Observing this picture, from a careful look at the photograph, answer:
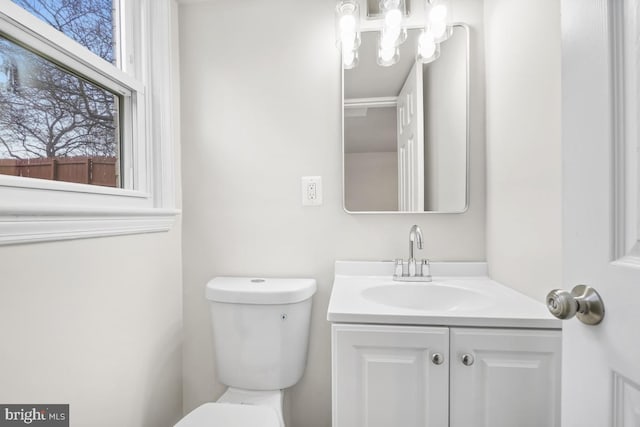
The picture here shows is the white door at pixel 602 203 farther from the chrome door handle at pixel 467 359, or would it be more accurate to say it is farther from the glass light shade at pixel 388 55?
the glass light shade at pixel 388 55

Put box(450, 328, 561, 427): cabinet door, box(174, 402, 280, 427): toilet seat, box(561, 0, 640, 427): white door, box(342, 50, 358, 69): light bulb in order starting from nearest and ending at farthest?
box(561, 0, 640, 427): white door → box(450, 328, 561, 427): cabinet door → box(174, 402, 280, 427): toilet seat → box(342, 50, 358, 69): light bulb

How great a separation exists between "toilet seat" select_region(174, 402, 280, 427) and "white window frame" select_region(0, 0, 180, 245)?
2.09 feet

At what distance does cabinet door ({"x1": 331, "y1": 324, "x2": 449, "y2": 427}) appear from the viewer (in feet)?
2.67

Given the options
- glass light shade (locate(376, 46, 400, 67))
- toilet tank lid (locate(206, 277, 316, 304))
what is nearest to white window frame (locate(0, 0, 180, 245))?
toilet tank lid (locate(206, 277, 316, 304))

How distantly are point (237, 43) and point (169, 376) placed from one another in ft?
4.93

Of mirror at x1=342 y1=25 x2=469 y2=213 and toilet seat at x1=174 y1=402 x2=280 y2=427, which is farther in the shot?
mirror at x1=342 y1=25 x2=469 y2=213

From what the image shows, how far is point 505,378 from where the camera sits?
0.79 meters

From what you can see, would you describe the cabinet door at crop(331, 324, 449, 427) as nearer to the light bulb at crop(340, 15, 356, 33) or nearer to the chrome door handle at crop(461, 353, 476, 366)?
the chrome door handle at crop(461, 353, 476, 366)

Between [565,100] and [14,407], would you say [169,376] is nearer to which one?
[14,407]

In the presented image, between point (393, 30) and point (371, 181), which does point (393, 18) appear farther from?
point (371, 181)

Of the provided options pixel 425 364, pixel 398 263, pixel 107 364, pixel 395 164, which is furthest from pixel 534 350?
pixel 107 364

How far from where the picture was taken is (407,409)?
819 mm

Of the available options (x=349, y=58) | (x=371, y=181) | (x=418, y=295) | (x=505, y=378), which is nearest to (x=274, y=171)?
(x=371, y=181)

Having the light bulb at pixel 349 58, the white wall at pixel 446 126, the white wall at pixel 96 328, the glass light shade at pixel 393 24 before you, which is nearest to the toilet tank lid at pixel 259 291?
the white wall at pixel 96 328
